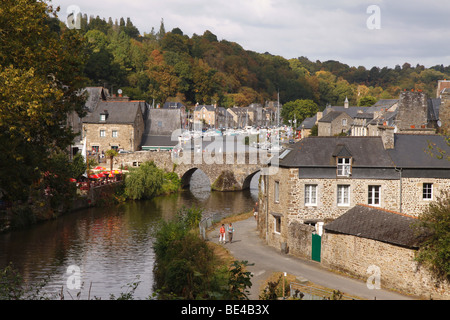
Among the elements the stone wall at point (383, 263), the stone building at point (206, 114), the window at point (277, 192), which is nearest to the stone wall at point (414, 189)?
the stone wall at point (383, 263)

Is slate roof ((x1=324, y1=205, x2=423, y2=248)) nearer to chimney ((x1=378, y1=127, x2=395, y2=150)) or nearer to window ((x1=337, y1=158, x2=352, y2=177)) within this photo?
window ((x1=337, y1=158, x2=352, y2=177))

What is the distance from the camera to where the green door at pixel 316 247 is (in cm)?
2456

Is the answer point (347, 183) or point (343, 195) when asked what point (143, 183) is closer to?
point (343, 195)

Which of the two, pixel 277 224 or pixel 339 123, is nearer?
pixel 277 224

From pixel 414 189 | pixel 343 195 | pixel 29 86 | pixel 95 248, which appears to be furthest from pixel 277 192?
pixel 29 86

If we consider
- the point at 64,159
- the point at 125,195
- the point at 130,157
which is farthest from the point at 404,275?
the point at 130,157

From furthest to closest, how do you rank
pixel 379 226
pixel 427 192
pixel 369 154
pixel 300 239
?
pixel 369 154
pixel 427 192
pixel 300 239
pixel 379 226

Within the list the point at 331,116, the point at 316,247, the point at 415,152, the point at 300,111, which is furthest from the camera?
the point at 300,111

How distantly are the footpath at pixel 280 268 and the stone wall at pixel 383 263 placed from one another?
43 cm

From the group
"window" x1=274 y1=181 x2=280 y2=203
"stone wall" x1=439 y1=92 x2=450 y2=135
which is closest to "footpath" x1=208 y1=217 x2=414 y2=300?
"window" x1=274 y1=181 x2=280 y2=203

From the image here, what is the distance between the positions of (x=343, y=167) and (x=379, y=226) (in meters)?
5.97

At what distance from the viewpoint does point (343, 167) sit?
27.3 meters
